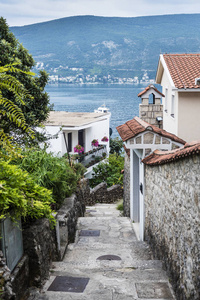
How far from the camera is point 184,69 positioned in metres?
17.1

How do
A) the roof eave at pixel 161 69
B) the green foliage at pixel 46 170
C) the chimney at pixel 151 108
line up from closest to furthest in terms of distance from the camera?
the green foliage at pixel 46 170
the chimney at pixel 151 108
the roof eave at pixel 161 69

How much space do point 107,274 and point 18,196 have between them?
2.37 meters

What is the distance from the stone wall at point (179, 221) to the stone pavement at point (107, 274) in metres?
0.30

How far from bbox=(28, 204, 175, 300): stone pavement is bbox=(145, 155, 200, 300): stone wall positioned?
30 centimetres

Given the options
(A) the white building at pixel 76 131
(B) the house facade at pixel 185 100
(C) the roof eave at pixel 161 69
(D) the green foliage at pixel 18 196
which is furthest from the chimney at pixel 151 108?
(A) the white building at pixel 76 131

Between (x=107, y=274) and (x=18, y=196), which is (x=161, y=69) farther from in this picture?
(x=18, y=196)

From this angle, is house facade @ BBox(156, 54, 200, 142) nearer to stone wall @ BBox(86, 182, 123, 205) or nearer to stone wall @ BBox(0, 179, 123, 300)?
stone wall @ BBox(86, 182, 123, 205)

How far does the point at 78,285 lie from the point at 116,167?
1774 centimetres

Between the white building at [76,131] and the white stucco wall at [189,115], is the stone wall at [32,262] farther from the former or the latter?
the white building at [76,131]

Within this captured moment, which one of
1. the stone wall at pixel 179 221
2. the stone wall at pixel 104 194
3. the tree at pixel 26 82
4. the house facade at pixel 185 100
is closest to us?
the stone wall at pixel 179 221

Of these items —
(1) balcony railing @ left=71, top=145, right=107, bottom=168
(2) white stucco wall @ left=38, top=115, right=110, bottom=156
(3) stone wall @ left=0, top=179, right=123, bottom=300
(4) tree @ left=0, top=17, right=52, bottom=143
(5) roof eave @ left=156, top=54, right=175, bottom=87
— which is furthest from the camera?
(1) balcony railing @ left=71, top=145, right=107, bottom=168

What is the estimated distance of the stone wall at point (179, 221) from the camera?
169 inches

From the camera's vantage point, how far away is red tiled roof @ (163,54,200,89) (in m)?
15.5

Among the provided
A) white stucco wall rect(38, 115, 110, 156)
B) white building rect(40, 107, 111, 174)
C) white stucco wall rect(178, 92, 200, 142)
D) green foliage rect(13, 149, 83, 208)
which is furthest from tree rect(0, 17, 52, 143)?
white stucco wall rect(38, 115, 110, 156)
